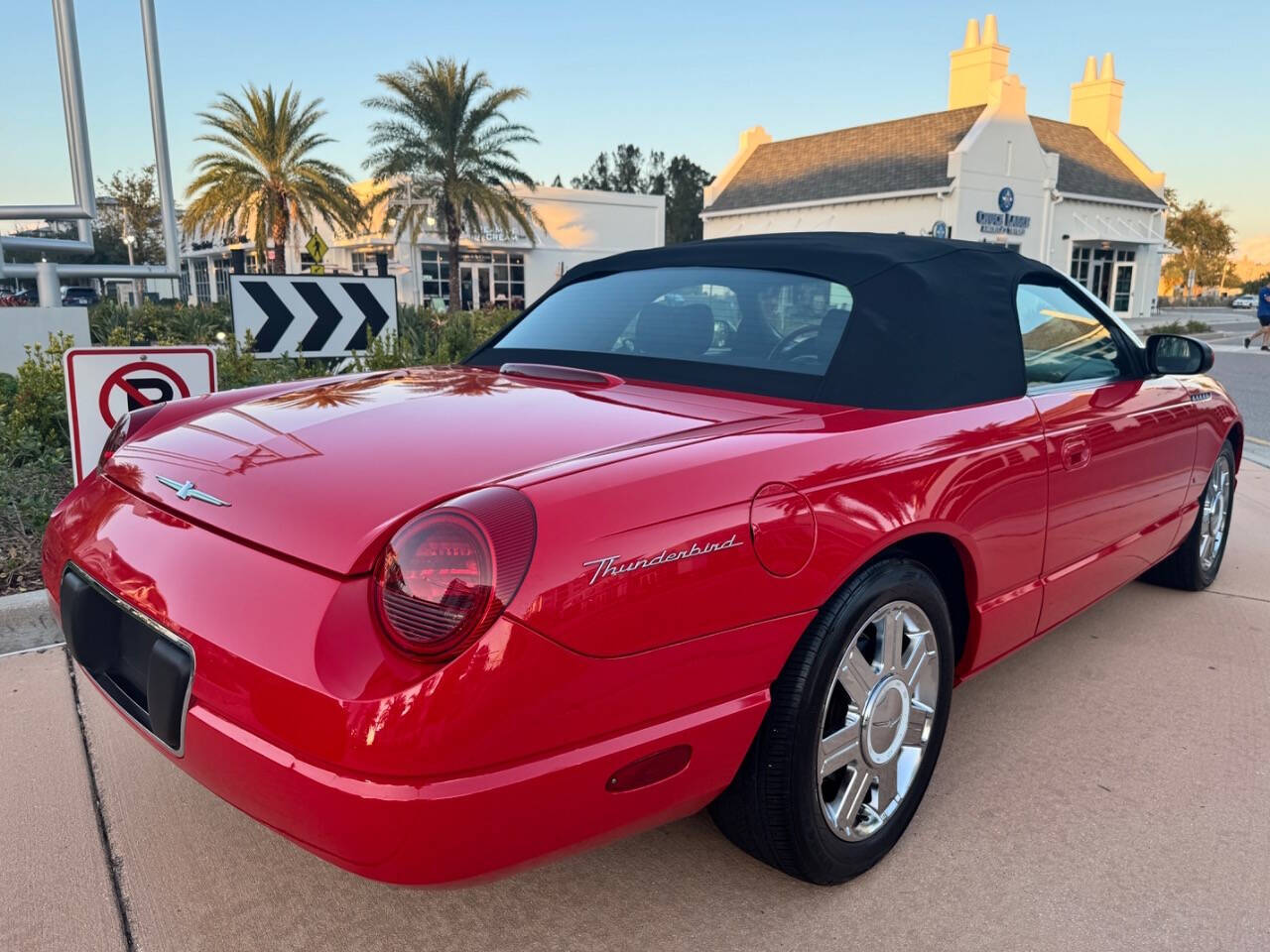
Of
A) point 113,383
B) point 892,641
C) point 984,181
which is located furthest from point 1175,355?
point 984,181

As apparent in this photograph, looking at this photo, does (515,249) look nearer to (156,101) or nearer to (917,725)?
(156,101)

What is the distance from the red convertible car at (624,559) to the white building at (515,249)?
36565 millimetres

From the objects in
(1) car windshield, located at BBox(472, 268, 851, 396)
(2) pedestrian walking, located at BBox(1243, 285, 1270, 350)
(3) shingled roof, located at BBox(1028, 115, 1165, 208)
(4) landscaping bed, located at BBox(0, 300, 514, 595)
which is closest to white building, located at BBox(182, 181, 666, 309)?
(3) shingled roof, located at BBox(1028, 115, 1165, 208)

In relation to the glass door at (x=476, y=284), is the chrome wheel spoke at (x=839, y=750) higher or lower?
lower

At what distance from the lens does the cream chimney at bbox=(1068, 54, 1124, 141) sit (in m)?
46.7

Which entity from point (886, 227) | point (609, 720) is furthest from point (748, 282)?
point (886, 227)

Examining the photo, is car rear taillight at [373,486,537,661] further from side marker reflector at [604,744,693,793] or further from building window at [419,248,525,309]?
building window at [419,248,525,309]

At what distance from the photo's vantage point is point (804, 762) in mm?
2020

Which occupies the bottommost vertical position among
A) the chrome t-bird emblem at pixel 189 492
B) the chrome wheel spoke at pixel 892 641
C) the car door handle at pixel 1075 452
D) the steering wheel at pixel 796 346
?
the chrome wheel spoke at pixel 892 641

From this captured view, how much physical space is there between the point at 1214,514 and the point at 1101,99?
2009 inches

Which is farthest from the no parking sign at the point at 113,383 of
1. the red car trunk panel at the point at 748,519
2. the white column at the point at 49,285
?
the white column at the point at 49,285

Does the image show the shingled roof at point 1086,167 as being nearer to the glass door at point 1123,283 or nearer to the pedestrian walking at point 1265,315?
the glass door at point 1123,283

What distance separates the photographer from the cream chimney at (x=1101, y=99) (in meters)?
46.7

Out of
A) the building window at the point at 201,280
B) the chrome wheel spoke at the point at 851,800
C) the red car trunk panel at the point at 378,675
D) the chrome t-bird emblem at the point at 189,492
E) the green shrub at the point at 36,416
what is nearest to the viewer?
the red car trunk panel at the point at 378,675
